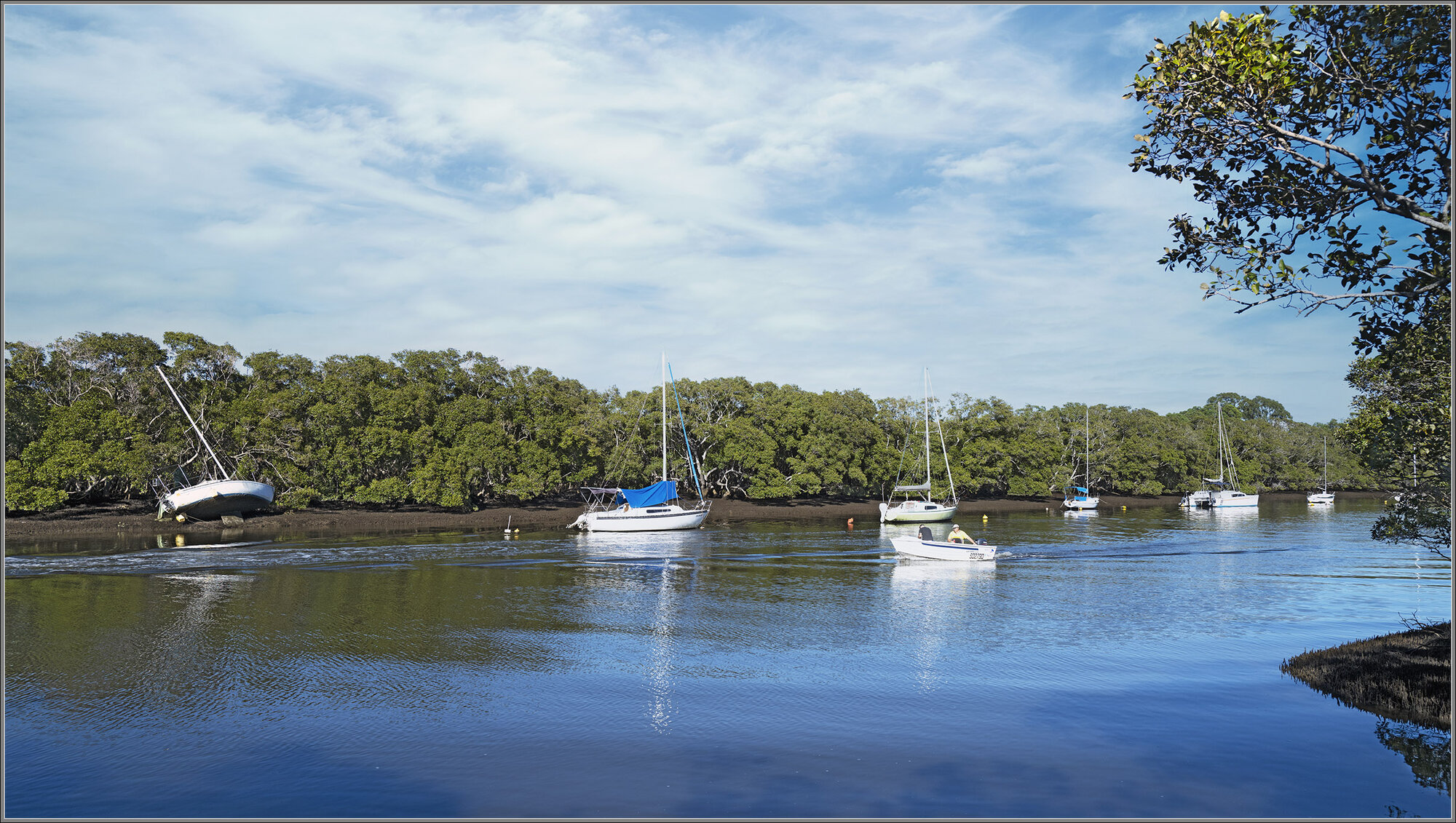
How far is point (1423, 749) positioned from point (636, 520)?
48.3 m

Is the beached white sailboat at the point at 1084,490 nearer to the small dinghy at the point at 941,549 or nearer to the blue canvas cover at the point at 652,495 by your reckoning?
the blue canvas cover at the point at 652,495

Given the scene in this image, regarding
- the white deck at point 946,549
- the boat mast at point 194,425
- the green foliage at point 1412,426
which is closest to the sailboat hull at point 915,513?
the white deck at point 946,549

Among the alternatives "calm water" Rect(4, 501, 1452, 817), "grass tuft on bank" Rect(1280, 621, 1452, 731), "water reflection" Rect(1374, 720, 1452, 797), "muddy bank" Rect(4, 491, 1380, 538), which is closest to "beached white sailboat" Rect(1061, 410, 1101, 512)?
"muddy bank" Rect(4, 491, 1380, 538)

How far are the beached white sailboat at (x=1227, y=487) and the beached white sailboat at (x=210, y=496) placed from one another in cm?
8819

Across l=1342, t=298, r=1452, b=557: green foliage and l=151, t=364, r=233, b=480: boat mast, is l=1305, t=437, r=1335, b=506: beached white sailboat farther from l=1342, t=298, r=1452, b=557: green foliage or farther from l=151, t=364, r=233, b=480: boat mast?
l=151, t=364, r=233, b=480: boat mast

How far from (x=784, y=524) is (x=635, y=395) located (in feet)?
80.4

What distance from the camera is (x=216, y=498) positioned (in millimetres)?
56938

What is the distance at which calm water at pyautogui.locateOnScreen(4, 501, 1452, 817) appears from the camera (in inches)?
436

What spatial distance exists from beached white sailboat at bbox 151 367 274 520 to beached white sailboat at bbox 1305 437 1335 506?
10584cm

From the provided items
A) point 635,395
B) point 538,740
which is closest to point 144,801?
point 538,740

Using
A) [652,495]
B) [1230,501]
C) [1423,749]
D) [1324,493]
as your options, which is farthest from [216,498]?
A: [1324,493]

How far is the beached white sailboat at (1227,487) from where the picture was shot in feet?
290

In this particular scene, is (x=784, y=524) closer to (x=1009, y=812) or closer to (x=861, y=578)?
(x=861, y=578)

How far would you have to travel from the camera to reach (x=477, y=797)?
36.1 ft
